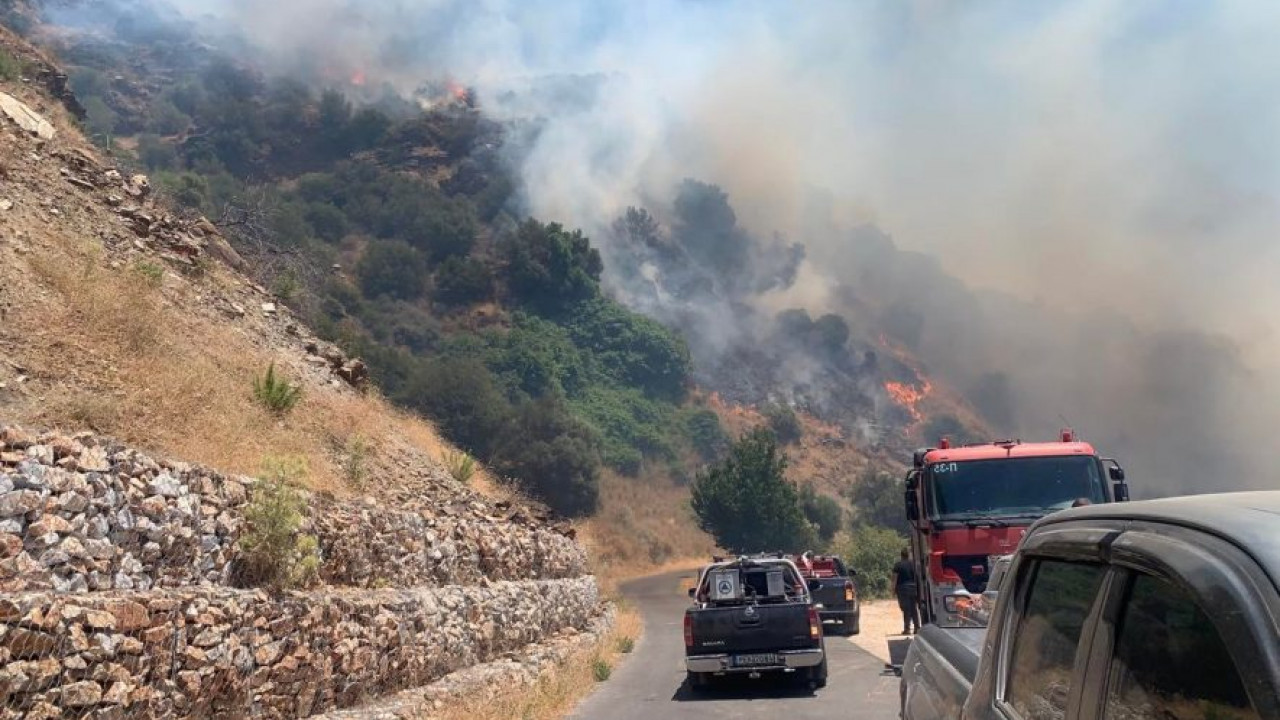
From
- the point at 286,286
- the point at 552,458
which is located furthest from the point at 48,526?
the point at 552,458

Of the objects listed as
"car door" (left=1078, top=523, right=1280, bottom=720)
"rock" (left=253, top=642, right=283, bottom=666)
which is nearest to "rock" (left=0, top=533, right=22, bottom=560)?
"rock" (left=253, top=642, right=283, bottom=666)

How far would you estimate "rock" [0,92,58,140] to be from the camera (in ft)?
52.7

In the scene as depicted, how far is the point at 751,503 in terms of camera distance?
56.1m

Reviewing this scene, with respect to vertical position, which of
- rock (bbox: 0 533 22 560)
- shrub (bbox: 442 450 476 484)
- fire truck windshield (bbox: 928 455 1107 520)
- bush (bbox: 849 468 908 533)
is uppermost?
bush (bbox: 849 468 908 533)

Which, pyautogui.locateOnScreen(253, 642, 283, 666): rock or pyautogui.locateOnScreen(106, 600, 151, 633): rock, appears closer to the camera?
pyautogui.locateOnScreen(106, 600, 151, 633): rock

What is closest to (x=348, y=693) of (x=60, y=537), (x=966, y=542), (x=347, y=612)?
(x=347, y=612)

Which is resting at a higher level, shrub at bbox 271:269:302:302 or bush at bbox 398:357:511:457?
bush at bbox 398:357:511:457

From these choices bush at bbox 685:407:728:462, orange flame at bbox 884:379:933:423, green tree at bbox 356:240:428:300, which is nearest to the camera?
green tree at bbox 356:240:428:300

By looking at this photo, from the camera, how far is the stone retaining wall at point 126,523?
6.05 metres

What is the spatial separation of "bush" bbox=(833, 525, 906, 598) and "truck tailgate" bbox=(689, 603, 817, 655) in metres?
26.1

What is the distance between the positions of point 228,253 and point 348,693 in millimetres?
13516

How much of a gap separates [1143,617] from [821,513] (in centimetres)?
6975

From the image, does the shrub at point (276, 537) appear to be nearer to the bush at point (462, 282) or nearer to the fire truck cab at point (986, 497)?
the fire truck cab at point (986, 497)

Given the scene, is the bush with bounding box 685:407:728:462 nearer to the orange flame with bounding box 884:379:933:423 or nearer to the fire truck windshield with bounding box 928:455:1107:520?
the orange flame with bounding box 884:379:933:423
